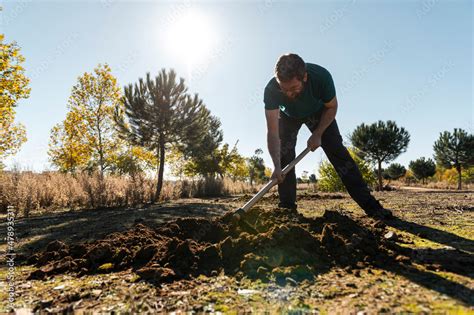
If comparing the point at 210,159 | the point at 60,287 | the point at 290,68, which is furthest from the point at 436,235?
the point at 210,159

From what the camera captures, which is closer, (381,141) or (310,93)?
(310,93)

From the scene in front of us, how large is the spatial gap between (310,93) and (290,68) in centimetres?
68

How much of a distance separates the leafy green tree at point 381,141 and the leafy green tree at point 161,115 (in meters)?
21.9

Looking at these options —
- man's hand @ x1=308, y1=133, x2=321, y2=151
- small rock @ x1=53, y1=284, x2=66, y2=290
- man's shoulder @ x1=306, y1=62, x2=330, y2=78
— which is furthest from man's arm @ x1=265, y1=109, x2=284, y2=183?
small rock @ x1=53, y1=284, x2=66, y2=290

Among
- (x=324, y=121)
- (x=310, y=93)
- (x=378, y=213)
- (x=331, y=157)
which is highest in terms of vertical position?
(x=310, y=93)

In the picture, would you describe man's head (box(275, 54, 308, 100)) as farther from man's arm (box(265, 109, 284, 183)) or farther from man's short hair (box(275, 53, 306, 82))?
man's arm (box(265, 109, 284, 183))

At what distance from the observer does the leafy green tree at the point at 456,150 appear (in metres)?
33.4

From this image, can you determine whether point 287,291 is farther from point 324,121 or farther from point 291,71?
point 324,121

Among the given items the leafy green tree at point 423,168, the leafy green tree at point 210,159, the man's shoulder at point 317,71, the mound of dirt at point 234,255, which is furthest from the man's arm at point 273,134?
the leafy green tree at point 423,168

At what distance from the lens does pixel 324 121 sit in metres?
3.48

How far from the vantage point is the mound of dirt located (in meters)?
2.00

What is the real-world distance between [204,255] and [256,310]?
84cm

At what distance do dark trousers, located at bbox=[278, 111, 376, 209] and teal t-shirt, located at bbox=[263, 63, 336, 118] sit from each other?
30cm

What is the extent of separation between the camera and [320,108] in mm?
3645
